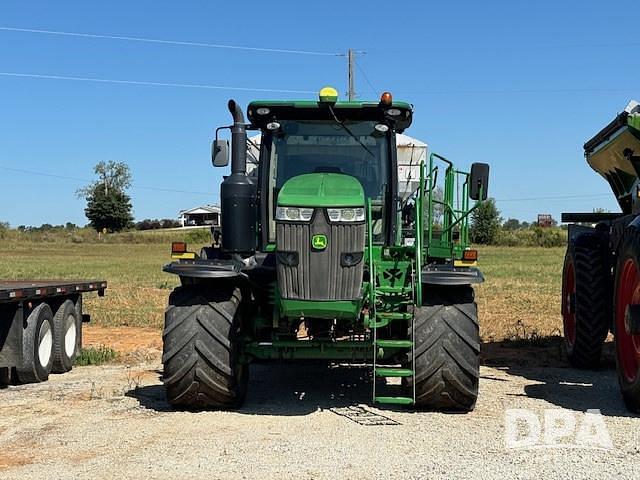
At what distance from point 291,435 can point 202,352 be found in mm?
1175

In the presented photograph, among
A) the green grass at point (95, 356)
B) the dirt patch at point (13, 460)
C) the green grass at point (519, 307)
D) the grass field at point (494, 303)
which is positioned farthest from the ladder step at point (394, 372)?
the grass field at point (494, 303)

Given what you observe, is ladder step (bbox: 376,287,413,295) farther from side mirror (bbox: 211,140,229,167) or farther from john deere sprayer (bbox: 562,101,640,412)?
john deere sprayer (bbox: 562,101,640,412)

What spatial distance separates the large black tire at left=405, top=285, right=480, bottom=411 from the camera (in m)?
6.59

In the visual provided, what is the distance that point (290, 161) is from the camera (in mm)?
7480

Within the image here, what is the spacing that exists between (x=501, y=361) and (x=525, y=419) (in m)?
3.89

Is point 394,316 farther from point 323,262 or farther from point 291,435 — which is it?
point 291,435

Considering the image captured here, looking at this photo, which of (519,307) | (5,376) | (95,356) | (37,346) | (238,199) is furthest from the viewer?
(519,307)

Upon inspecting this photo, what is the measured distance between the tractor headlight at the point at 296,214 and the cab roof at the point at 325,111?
131cm

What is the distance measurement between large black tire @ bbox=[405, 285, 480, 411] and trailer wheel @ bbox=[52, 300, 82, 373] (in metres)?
4.69

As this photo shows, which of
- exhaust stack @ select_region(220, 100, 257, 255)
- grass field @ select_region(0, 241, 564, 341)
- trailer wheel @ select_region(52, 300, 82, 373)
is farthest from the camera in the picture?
grass field @ select_region(0, 241, 564, 341)

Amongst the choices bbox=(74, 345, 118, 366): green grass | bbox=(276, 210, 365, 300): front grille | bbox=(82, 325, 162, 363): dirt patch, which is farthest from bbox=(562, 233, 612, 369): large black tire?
bbox=(74, 345, 118, 366): green grass

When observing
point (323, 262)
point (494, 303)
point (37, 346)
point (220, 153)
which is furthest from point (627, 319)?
point (494, 303)

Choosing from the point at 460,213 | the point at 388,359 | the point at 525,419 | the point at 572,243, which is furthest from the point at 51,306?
the point at 572,243

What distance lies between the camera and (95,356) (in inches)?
416
